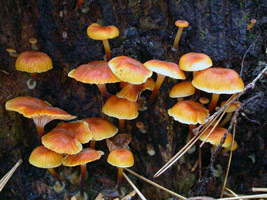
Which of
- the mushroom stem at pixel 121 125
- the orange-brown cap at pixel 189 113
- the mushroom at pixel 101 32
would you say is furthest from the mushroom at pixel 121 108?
the mushroom at pixel 101 32

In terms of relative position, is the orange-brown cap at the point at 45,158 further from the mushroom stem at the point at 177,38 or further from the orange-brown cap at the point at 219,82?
the mushroom stem at the point at 177,38

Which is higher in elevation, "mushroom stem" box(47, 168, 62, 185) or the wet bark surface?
the wet bark surface

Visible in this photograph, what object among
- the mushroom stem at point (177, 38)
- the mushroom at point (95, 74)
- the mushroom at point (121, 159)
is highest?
the mushroom stem at point (177, 38)

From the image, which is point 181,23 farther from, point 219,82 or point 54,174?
point 54,174

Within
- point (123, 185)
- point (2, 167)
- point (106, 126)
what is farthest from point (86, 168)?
point (2, 167)

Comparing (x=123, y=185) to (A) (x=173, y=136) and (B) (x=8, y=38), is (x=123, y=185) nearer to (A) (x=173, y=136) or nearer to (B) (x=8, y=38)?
(A) (x=173, y=136)

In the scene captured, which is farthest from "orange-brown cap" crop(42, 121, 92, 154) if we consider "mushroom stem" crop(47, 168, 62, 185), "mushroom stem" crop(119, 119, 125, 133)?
"mushroom stem" crop(47, 168, 62, 185)

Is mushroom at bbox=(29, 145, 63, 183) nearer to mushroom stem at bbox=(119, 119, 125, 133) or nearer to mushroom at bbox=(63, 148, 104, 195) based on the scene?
mushroom at bbox=(63, 148, 104, 195)
